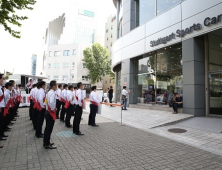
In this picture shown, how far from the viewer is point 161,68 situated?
44.8 feet

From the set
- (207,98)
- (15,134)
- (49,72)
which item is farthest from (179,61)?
(49,72)

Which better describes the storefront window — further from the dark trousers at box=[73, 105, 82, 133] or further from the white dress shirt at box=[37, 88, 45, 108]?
the white dress shirt at box=[37, 88, 45, 108]

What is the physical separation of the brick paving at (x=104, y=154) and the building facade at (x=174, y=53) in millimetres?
5805

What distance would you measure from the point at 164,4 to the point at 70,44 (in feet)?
140

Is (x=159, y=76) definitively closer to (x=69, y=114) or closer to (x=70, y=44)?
(x=69, y=114)

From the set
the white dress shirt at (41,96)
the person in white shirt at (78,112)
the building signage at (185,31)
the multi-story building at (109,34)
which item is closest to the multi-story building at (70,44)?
the multi-story building at (109,34)

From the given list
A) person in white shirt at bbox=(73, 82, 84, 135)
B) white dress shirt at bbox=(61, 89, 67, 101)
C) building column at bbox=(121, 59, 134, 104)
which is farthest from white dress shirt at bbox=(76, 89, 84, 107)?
building column at bbox=(121, 59, 134, 104)

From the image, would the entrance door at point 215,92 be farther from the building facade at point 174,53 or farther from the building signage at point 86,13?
the building signage at point 86,13

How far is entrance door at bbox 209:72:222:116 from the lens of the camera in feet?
33.1

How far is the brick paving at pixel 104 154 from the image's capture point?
3758mm

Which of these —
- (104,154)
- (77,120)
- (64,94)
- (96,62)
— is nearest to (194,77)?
(77,120)

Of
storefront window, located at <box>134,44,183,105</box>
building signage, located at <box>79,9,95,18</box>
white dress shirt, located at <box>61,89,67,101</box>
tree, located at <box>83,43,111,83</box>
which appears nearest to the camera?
white dress shirt, located at <box>61,89,67,101</box>

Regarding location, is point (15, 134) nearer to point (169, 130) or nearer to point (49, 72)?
point (169, 130)

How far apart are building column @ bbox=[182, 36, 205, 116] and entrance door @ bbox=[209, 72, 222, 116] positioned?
49 centimetres
